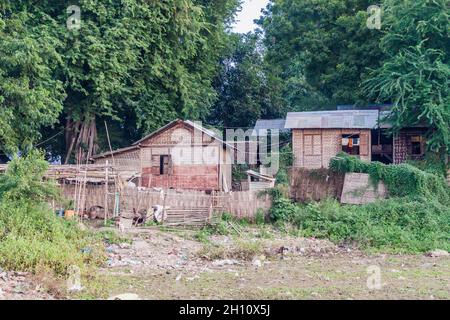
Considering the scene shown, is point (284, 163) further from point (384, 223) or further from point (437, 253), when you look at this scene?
point (437, 253)

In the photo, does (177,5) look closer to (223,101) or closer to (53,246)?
(223,101)

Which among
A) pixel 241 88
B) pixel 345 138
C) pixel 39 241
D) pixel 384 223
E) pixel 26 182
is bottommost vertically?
pixel 39 241

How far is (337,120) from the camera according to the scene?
888 inches

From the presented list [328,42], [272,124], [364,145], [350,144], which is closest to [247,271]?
[350,144]

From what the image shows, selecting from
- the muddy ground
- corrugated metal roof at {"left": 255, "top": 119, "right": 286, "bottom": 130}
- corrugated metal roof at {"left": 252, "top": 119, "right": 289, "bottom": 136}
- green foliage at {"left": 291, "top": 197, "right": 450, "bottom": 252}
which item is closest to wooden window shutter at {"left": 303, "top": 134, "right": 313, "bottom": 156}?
corrugated metal roof at {"left": 252, "top": 119, "right": 289, "bottom": 136}

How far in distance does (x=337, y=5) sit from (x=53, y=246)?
18.3m

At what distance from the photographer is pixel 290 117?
2325 cm

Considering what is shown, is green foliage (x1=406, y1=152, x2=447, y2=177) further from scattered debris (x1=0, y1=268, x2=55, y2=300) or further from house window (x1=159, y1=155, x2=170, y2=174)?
scattered debris (x1=0, y1=268, x2=55, y2=300)

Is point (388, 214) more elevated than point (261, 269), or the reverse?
point (388, 214)

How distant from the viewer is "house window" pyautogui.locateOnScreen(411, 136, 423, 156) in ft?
72.3

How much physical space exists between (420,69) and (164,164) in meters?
10.7
